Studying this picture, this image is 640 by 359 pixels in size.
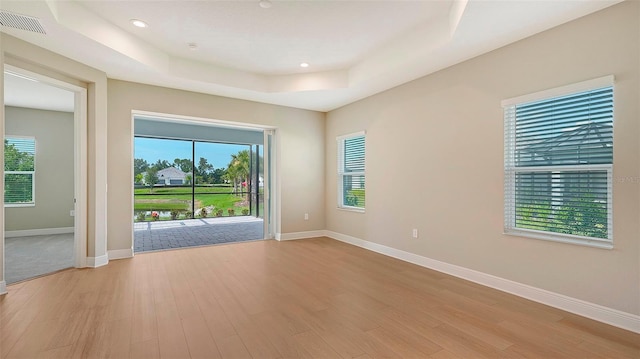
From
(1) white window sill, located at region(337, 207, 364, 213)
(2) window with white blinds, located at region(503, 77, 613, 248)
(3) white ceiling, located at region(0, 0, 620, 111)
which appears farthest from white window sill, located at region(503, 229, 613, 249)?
(1) white window sill, located at region(337, 207, 364, 213)

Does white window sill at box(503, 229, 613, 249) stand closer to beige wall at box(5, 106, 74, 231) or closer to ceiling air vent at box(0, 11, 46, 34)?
ceiling air vent at box(0, 11, 46, 34)

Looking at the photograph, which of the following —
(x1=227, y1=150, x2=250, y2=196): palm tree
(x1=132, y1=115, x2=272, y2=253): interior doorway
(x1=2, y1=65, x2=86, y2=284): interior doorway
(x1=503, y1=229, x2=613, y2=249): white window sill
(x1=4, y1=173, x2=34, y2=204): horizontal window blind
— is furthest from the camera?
(x1=227, y1=150, x2=250, y2=196): palm tree

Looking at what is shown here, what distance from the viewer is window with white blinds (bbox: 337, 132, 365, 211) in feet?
18.2

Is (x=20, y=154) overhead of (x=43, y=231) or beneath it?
overhead

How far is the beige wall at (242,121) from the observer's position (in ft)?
14.7

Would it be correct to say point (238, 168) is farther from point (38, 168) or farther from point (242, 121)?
point (38, 168)

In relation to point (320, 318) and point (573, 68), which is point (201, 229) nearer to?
point (320, 318)

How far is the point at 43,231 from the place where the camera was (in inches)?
257

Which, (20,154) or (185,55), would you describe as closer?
(185,55)

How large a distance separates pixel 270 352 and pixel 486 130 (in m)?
3.21

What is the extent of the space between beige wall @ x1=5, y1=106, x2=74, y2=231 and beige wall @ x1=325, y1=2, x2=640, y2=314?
6599 millimetres

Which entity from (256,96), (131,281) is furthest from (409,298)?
(256,96)

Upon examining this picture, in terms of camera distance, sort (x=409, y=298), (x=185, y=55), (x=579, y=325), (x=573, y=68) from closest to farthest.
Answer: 1. (x=579, y=325)
2. (x=573, y=68)
3. (x=409, y=298)
4. (x=185, y=55)

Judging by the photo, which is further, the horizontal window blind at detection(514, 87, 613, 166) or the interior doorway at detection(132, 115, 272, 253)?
the interior doorway at detection(132, 115, 272, 253)
